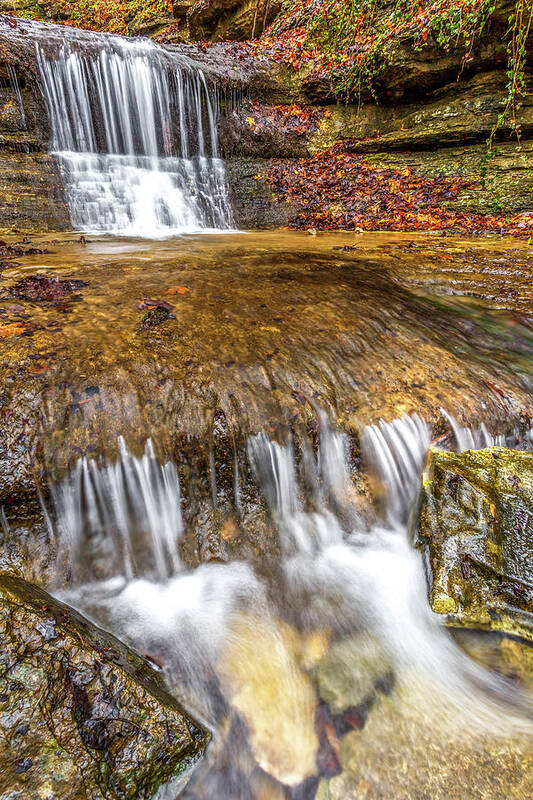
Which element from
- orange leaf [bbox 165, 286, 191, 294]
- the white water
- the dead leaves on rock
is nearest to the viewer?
the white water

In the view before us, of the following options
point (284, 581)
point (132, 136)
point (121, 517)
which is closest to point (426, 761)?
point (284, 581)

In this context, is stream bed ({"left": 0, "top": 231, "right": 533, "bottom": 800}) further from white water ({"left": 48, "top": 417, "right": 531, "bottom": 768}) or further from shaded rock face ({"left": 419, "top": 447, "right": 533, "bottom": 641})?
shaded rock face ({"left": 419, "top": 447, "right": 533, "bottom": 641})

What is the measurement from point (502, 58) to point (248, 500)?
451 inches

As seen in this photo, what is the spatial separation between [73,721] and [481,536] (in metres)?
2.06

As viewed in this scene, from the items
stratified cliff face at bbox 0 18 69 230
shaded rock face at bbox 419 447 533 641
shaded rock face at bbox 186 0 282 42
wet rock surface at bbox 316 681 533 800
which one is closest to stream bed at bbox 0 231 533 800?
wet rock surface at bbox 316 681 533 800

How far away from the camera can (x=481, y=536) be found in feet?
7.04

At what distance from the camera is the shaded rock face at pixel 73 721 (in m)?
1.20

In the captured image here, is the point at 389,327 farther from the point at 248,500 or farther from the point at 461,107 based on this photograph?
the point at 461,107

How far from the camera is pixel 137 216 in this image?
8.01 m

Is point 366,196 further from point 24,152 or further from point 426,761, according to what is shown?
point 426,761

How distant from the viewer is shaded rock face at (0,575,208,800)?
3.92 feet

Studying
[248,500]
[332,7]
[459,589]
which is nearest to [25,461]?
[248,500]

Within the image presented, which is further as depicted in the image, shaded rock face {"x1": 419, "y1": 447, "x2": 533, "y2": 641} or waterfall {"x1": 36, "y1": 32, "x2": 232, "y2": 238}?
waterfall {"x1": 36, "y1": 32, "x2": 232, "y2": 238}

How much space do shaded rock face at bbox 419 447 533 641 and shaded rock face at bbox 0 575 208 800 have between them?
1428mm
